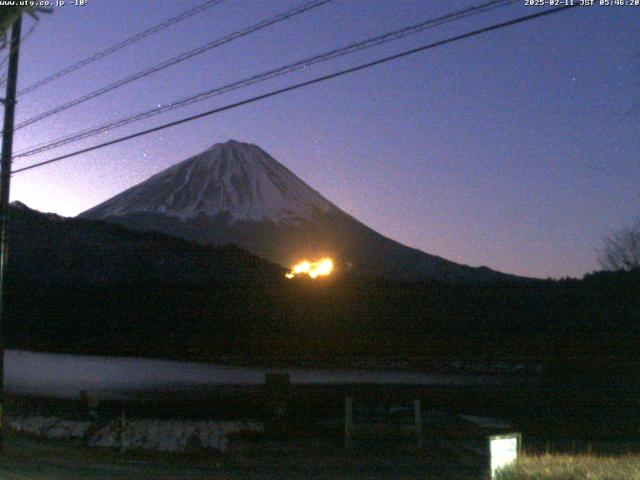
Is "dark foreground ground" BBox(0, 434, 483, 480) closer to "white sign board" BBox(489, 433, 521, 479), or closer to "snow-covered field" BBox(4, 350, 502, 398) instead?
"white sign board" BBox(489, 433, 521, 479)

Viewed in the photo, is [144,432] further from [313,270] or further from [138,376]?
[313,270]

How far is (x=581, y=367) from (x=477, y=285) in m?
13.1

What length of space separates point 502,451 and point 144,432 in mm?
13238

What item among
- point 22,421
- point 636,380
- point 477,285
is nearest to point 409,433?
point 22,421

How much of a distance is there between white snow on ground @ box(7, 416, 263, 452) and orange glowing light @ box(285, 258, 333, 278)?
30.5 metres

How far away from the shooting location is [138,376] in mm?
35656

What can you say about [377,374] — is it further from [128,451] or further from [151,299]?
[128,451]

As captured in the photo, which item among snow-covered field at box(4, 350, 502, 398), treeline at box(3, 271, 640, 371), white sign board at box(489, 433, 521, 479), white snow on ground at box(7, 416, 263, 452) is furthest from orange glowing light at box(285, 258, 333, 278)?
white sign board at box(489, 433, 521, 479)

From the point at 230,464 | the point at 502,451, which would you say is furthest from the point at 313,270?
the point at 502,451

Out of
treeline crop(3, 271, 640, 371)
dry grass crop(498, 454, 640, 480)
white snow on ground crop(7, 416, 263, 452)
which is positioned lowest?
white snow on ground crop(7, 416, 263, 452)

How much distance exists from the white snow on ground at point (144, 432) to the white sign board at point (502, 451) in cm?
1082

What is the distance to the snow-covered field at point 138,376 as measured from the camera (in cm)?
3172

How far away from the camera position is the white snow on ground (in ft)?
64.1

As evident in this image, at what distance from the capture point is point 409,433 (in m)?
19.7
